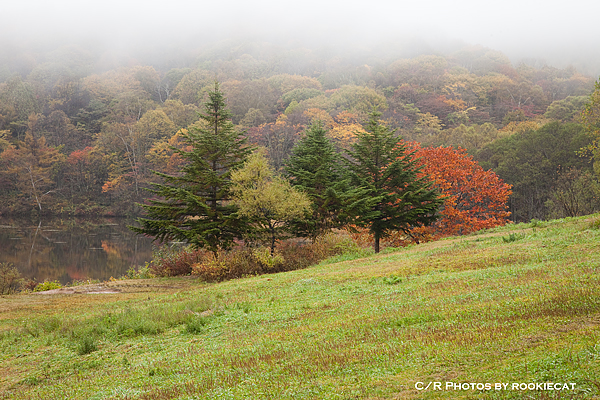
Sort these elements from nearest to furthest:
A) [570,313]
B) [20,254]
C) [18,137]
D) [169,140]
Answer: [570,313] → [20,254] → [169,140] → [18,137]

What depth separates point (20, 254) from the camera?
40.8m

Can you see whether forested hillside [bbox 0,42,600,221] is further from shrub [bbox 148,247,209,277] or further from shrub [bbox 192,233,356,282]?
shrub [bbox 148,247,209,277]

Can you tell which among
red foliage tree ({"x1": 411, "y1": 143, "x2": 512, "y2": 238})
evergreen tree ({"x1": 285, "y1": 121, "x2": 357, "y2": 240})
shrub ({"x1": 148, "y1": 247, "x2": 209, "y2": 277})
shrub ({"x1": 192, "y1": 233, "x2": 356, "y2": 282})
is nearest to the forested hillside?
red foliage tree ({"x1": 411, "y1": 143, "x2": 512, "y2": 238})

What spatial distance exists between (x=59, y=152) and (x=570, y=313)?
9596 centimetres

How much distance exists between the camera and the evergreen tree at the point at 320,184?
28.2m

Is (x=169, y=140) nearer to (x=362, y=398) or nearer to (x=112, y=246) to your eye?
(x=112, y=246)

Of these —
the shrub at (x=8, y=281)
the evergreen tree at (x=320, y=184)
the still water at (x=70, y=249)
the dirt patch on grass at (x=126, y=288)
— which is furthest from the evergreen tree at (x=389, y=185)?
the shrub at (x=8, y=281)

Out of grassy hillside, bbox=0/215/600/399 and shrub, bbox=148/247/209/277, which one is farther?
shrub, bbox=148/247/209/277

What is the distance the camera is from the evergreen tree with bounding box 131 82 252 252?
25.6 metres

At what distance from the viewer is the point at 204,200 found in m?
26.3

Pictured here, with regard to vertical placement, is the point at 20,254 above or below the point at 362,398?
below

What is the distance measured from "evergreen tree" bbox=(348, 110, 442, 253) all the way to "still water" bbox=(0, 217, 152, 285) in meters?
21.1

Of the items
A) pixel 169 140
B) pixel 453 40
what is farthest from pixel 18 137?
pixel 453 40

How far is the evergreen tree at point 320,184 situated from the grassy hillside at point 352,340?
13565 mm
